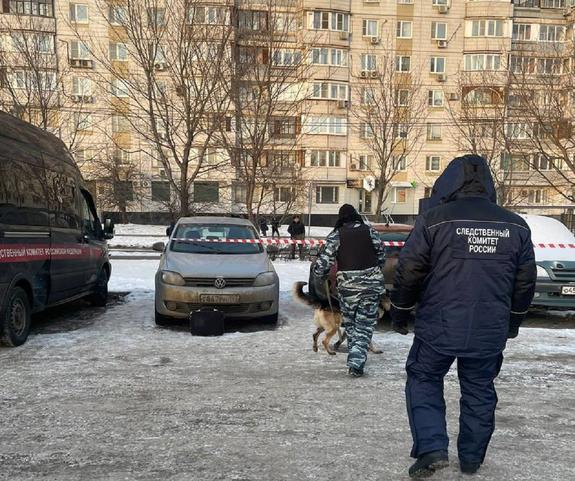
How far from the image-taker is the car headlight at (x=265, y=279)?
682 centimetres

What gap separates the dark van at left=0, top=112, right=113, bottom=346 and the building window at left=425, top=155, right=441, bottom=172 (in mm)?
37114

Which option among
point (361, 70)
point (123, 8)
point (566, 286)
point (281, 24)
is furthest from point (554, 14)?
point (566, 286)

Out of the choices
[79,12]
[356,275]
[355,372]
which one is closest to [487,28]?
[79,12]

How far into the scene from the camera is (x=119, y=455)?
10.3ft

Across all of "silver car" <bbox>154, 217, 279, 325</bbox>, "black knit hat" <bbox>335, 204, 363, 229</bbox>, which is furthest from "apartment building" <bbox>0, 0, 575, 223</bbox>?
"black knit hat" <bbox>335, 204, 363, 229</bbox>

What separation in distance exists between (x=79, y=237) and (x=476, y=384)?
21.2 ft

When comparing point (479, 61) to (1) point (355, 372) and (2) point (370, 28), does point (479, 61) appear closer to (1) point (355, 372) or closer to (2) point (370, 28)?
(2) point (370, 28)

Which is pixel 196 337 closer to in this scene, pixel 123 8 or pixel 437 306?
pixel 437 306

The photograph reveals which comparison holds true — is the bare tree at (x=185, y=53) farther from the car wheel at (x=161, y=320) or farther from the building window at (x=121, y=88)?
the car wheel at (x=161, y=320)

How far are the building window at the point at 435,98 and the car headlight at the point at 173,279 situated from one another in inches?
1514

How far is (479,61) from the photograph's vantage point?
40.2 metres

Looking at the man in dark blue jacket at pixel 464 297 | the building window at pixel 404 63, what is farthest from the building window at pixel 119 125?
the man in dark blue jacket at pixel 464 297

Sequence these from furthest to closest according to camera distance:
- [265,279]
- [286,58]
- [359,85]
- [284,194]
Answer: [359,85] < [284,194] < [286,58] < [265,279]

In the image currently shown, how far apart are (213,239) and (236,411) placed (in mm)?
4543
